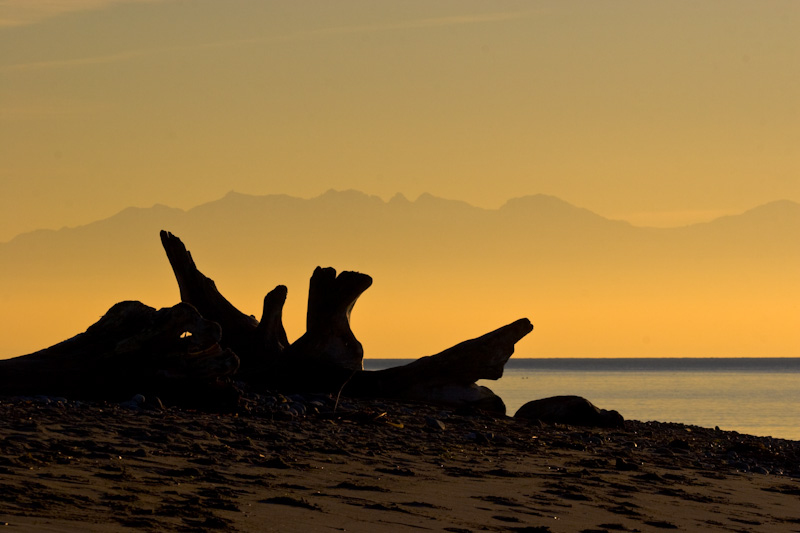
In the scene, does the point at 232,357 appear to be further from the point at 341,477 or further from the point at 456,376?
the point at 341,477

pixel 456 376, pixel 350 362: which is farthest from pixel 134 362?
pixel 456 376

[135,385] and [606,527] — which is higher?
[135,385]

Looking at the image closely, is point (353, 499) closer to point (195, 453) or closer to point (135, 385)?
point (195, 453)

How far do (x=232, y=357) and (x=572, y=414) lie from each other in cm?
851

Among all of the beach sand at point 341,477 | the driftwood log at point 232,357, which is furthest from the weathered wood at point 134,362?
the beach sand at point 341,477

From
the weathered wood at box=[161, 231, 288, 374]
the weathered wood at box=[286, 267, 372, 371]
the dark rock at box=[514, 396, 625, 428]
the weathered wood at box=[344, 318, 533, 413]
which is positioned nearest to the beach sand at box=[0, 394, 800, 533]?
the weathered wood at box=[344, 318, 533, 413]

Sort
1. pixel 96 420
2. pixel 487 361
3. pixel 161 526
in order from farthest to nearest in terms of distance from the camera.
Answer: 1. pixel 487 361
2. pixel 96 420
3. pixel 161 526

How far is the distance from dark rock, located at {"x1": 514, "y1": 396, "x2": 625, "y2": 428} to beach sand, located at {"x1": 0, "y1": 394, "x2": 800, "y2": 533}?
4.31 metres

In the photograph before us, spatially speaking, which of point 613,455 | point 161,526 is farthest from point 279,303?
point 161,526

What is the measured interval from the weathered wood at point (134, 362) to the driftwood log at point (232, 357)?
16mm

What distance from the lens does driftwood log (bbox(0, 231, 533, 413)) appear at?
18.3m

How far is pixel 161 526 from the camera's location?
8.78 metres

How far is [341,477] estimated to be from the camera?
1231 cm

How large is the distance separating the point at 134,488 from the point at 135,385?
832cm
